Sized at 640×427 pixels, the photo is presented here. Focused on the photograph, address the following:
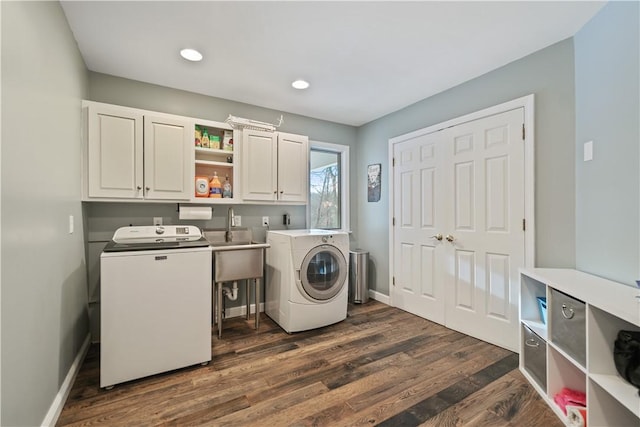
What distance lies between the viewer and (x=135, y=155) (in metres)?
2.37

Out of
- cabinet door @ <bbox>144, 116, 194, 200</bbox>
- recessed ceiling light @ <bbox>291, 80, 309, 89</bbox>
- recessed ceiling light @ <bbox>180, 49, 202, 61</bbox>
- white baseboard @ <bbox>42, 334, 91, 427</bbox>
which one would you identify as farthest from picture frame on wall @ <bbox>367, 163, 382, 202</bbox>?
white baseboard @ <bbox>42, 334, 91, 427</bbox>

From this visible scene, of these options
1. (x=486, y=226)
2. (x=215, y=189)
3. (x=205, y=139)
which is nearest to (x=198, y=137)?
(x=205, y=139)

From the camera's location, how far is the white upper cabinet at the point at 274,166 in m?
2.91

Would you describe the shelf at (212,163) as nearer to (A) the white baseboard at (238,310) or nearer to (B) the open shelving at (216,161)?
(B) the open shelving at (216,161)

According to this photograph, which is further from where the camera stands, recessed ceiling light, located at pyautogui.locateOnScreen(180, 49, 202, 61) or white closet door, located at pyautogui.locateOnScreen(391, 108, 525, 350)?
white closet door, located at pyautogui.locateOnScreen(391, 108, 525, 350)

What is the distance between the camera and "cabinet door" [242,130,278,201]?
9.47ft

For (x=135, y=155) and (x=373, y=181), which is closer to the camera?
(x=135, y=155)

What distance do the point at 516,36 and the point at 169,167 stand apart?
116 inches

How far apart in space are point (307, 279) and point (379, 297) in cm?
141

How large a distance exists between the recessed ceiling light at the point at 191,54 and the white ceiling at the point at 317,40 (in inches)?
2.0

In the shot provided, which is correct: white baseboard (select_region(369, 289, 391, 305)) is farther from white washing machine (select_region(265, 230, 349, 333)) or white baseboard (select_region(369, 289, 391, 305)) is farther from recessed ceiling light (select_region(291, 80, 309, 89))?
recessed ceiling light (select_region(291, 80, 309, 89))

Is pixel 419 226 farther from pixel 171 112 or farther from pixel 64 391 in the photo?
pixel 64 391

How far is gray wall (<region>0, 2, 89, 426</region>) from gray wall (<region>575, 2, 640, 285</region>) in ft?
9.96

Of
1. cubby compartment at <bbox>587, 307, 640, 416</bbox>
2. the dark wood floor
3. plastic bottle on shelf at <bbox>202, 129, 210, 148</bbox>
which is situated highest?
plastic bottle on shelf at <bbox>202, 129, 210, 148</bbox>
